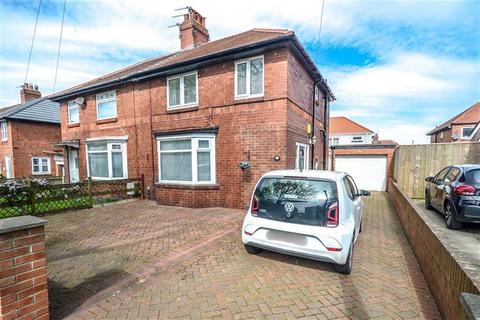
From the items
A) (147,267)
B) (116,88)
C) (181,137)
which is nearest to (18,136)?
(116,88)

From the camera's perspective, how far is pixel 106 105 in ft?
38.2

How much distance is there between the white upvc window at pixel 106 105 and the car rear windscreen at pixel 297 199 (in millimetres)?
10163

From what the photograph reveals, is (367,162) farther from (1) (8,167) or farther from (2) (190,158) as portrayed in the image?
(1) (8,167)

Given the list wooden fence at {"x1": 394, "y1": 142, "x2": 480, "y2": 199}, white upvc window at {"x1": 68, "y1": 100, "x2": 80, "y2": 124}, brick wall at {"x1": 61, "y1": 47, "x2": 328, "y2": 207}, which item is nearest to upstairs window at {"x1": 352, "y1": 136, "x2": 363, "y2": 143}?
wooden fence at {"x1": 394, "y1": 142, "x2": 480, "y2": 199}

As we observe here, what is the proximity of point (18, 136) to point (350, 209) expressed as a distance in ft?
80.8

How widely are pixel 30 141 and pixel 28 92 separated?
7.68 m

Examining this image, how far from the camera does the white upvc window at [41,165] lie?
770 inches

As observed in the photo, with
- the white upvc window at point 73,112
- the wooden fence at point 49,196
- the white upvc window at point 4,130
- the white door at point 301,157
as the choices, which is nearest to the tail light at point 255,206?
the white door at point 301,157

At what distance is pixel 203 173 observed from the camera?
28.5 feet

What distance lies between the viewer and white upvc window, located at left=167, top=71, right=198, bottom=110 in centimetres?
916

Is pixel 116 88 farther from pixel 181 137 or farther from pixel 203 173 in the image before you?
pixel 203 173

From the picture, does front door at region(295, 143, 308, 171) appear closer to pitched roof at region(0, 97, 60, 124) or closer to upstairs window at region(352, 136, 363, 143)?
pitched roof at region(0, 97, 60, 124)

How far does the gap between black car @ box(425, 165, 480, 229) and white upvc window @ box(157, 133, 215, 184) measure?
A: 6751mm

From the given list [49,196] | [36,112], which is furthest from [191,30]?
[36,112]
